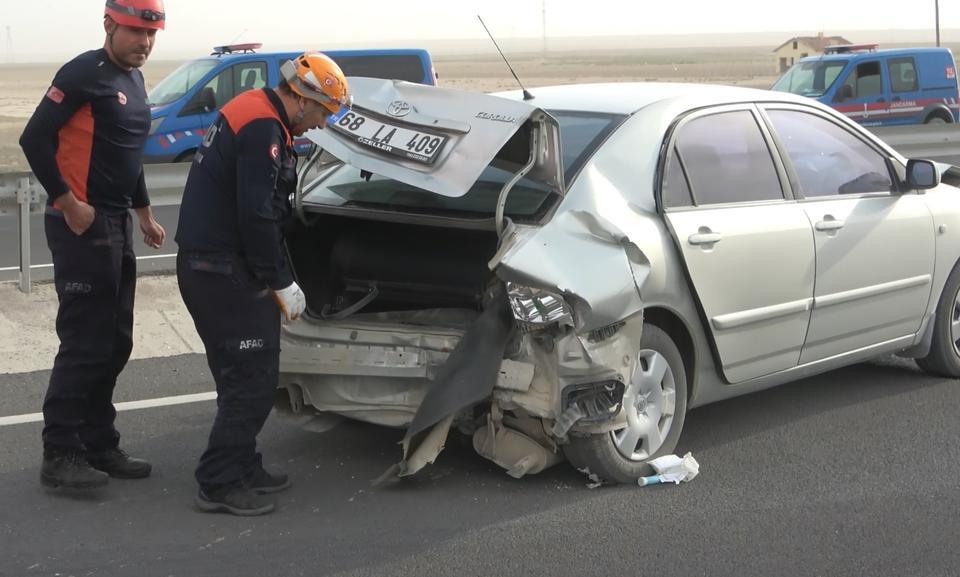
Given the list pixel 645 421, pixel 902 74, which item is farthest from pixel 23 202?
pixel 902 74

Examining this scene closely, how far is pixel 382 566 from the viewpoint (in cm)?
432

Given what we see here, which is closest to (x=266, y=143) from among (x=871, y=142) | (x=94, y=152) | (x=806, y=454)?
(x=94, y=152)

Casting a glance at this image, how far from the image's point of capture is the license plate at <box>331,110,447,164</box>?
5.06 m

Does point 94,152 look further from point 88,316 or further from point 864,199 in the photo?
point 864,199

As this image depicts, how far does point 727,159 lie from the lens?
564 centimetres

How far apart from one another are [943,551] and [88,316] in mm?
3251

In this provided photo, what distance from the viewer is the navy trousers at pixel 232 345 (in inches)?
188

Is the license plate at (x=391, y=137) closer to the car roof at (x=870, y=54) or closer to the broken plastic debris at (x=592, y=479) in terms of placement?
the broken plastic debris at (x=592, y=479)

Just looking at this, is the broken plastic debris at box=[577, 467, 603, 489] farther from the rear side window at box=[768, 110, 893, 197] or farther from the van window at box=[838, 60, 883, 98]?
the van window at box=[838, 60, 883, 98]

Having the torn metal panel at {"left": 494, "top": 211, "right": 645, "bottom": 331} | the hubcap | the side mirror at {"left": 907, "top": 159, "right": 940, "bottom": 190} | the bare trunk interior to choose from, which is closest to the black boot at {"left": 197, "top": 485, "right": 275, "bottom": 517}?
the bare trunk interior

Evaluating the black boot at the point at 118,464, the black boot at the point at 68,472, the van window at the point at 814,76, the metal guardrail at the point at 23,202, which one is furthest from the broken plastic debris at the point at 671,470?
the van window at the point at 814,76

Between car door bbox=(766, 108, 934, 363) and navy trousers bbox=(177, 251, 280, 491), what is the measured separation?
8.18 ft

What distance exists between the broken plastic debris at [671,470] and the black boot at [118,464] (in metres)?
2.01

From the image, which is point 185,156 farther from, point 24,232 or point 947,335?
point 947,335
